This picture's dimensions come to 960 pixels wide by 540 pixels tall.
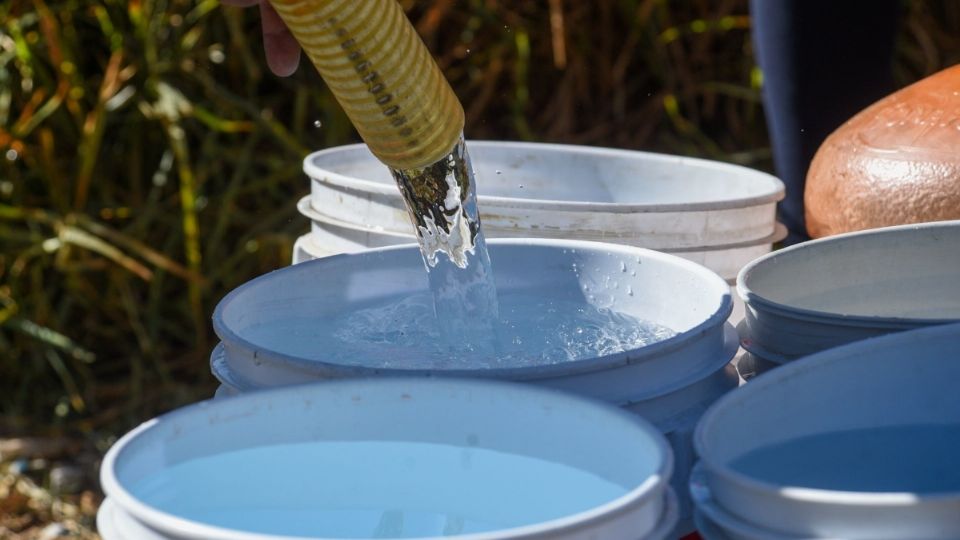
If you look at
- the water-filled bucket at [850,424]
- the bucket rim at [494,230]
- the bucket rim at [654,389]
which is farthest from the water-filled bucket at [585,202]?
the water-filled bucket at [850,424]

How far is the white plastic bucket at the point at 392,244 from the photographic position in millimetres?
1039

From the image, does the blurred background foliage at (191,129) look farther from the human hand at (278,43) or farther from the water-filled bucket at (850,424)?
the water-filled bucket at (850,424)

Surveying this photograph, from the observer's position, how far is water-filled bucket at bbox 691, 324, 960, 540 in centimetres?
60

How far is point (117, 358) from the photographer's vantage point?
235 cm

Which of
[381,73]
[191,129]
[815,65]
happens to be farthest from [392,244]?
[191,129]

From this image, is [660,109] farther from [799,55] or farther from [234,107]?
[799,55]

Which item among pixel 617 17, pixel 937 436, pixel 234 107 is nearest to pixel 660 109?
pixel 617 17

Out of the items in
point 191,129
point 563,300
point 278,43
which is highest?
point 278,43

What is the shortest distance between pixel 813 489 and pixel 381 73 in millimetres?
313

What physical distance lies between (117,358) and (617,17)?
3.73ft

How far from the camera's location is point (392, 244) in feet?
3.59

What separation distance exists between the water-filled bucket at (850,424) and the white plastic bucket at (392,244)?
378 millimetres

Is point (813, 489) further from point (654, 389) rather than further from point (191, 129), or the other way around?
point (191, 129)

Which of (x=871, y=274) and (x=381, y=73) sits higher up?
(x=381, y=73)
